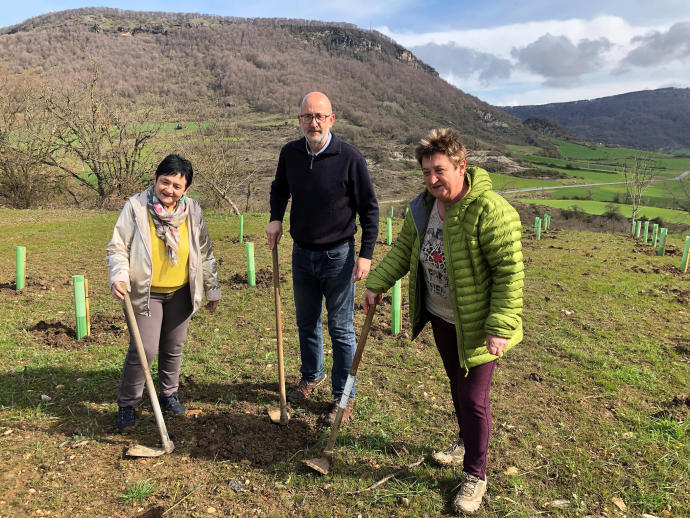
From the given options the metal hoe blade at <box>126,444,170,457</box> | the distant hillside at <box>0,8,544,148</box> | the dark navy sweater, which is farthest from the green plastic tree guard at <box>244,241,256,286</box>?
→ the distant hillside at <box>0,8,544,148</box>

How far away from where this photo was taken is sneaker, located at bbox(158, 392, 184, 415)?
3.77 m

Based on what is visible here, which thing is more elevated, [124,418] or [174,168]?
[174,168]

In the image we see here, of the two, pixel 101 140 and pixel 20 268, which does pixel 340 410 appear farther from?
pixel 101 140

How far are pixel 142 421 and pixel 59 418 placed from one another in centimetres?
71

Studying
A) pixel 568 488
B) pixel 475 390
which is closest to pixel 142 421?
pixel 475 390

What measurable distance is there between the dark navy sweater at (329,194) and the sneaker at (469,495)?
179 centimetres

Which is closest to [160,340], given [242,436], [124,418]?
[124,418]

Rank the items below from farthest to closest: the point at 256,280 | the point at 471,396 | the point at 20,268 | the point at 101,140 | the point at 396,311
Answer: the point at 101,140 < the point at 256,280 < the point at 20,268 < the point at 396,311 < the point at 471,396

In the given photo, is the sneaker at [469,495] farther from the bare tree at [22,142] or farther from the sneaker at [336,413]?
the bare tree at [22,142]

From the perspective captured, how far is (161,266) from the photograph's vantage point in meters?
3.22

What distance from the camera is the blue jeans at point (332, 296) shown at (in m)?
3.56

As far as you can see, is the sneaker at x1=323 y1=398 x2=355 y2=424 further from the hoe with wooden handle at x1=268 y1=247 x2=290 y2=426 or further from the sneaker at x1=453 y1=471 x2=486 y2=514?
the sneaker at x1=453 y1=471 x2=486 y2=514

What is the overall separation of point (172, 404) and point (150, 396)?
73 centimetres

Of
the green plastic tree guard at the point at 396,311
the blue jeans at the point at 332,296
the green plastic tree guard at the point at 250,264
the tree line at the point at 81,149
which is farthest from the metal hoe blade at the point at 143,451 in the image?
the tree line at the point at 81,149
